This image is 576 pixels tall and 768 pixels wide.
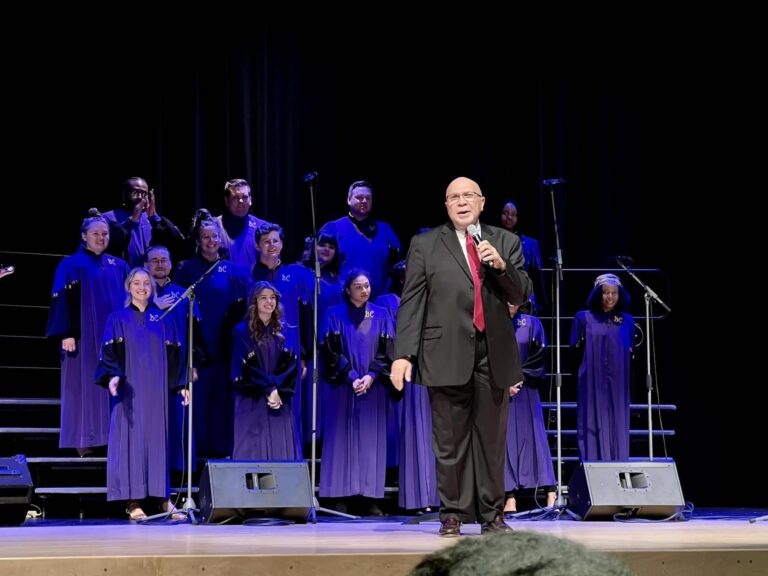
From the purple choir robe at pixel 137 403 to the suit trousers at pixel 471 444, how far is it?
8.82 ft

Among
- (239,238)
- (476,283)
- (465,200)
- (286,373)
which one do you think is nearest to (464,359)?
(476,283)

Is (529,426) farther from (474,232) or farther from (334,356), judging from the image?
(474,232)

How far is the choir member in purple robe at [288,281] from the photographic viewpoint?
23.6 ft

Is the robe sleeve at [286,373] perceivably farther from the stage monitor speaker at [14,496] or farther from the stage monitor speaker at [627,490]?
the stage monitor speaker at [627,490]

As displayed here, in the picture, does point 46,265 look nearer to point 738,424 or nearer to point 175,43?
point 175,43

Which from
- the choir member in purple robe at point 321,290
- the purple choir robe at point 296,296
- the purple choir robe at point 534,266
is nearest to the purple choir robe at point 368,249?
the choir member in purple robe at point 321,290

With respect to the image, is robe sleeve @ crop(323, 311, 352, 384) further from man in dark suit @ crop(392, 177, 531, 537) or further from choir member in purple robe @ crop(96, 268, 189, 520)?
man in dark suit @ crop(392, 177, 531, 537)

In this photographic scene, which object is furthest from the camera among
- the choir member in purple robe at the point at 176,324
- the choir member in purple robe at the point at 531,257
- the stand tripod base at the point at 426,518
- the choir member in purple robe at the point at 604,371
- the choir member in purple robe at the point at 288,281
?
the choir member in purple robe at the point at 531,257

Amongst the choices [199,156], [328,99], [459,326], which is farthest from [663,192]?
[459,326]

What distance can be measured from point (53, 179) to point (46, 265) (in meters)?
0.65

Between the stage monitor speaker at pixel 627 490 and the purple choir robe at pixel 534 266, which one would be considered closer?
the stage monitor speaker at pixel 627 490

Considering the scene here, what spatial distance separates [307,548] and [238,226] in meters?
4.34

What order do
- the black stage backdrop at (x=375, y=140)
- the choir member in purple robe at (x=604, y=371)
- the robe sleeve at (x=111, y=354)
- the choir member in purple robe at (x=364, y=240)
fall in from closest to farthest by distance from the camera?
the robe sleeve at (x=111, y=354), the choir member in purple robe at (x=604, y=371), the choir member in purple robe at (x=364, y=240), the black stage backdrop at (x=375, y=140)

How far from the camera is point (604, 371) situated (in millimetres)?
7578
